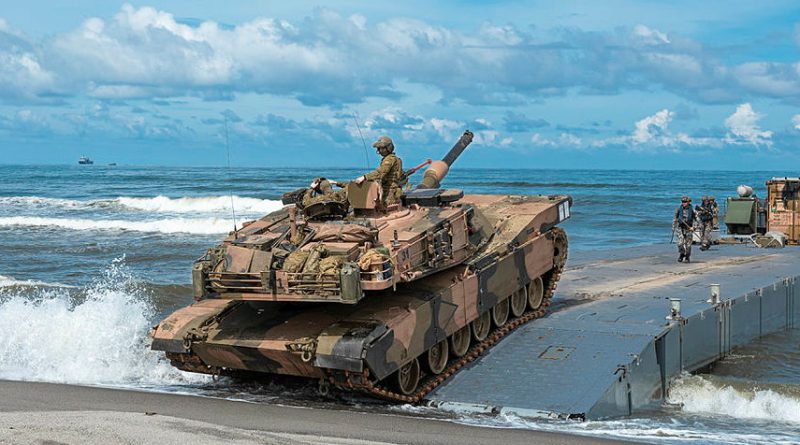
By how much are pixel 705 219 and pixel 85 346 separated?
17054mm

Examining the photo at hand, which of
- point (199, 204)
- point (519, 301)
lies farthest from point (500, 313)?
point (199, 204)

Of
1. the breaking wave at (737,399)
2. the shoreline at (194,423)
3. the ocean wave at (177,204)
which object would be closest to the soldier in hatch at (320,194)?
the shoreline at (194,423)

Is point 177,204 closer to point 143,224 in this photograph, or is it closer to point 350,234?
point 143,224

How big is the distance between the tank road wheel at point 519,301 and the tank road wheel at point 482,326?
87 centimetres

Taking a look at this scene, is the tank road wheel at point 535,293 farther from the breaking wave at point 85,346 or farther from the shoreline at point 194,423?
the breaking wave at point 85,346

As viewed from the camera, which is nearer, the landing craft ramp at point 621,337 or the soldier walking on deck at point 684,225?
the landing craft ramp at point 621,337

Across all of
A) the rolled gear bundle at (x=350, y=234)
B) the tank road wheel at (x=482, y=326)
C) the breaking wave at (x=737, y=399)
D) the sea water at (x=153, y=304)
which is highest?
the rolled gear bundle at (x=350, y=234)

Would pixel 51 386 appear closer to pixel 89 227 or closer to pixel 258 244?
pixel 258 244

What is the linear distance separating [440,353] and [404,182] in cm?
282

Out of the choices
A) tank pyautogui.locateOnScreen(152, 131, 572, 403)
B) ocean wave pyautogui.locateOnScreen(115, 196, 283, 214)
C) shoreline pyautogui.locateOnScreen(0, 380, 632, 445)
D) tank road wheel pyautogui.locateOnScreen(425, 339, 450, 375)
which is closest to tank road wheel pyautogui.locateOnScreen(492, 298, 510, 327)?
tank pyautogui.locateOnScreen(152, 131, 572, 403)

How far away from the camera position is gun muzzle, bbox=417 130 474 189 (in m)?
16.9

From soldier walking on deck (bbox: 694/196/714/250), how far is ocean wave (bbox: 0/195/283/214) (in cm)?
2965

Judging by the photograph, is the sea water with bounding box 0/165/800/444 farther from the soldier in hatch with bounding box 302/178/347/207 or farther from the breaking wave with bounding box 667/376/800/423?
the soldier in hatch with bounding box 302/178/347/207

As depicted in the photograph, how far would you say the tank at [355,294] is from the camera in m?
12.0
